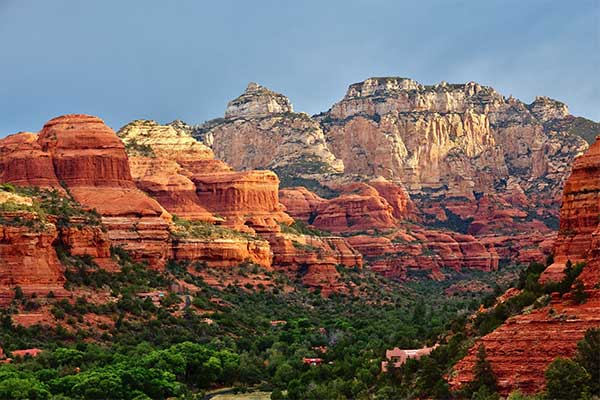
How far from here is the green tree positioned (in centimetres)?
4878

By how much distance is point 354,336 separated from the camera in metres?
110

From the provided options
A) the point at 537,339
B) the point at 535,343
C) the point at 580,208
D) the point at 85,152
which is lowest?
the point at 535,343

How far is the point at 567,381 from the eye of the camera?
1919 inches

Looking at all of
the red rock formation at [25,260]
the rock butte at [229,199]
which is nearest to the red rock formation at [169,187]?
the rock butte at [229,199]

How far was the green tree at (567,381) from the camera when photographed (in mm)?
48781

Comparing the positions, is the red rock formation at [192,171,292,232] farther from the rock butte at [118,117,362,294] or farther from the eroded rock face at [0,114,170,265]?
the eroded rock face at [0,114,170,265]

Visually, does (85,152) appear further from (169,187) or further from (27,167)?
(169,187)

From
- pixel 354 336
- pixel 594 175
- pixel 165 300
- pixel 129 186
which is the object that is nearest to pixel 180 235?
pixel 129 186

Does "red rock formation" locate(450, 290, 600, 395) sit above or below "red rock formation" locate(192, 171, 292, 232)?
below

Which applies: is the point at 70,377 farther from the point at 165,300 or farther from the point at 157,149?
the point at 157,149

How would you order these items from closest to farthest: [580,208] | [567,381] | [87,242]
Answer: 1. [567,381]
2. [580,208]
3. [87,242]

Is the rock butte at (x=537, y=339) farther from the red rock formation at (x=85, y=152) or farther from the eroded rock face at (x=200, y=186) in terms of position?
the eroded rock face at (x=200, y=186)

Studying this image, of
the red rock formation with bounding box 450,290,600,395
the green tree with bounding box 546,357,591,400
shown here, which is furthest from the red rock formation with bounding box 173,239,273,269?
the green tree with bounding box 546,357,591,400

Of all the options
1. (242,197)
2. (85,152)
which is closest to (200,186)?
(242,197)
